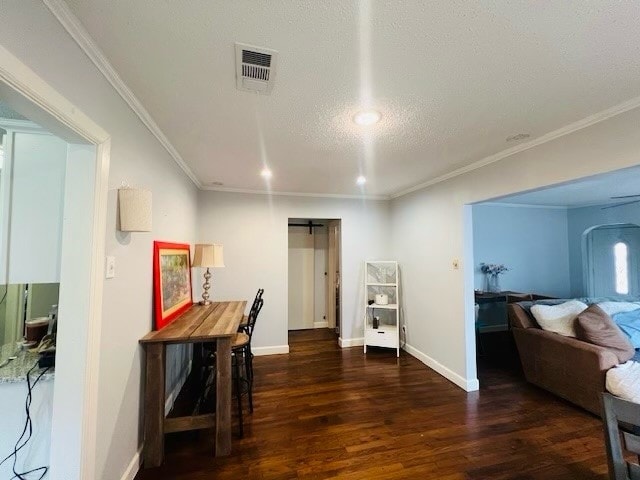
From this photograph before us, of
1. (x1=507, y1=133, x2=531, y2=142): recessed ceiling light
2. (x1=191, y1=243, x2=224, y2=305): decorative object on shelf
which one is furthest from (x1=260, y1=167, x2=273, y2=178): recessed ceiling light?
(x1=507, y1=133, x2=531, y2=142): recessed ceiling light

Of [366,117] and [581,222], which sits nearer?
[366,117]

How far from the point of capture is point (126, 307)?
167 centimetres

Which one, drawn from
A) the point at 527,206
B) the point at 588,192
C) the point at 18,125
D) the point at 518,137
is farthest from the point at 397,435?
the point at 527,206

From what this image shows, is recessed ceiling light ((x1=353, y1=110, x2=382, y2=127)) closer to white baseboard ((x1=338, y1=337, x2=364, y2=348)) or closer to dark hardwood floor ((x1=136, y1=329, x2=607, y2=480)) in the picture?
dark hardwood floor ((x1=136, y1=329, x2=607, y2=480))

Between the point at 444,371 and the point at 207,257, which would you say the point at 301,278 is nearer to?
the point at 207,257

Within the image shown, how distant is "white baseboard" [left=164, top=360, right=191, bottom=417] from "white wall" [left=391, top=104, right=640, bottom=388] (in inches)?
117

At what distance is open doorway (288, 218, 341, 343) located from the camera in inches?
207

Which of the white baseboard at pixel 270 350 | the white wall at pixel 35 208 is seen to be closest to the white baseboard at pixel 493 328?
the white baseboard at pixel 270 350

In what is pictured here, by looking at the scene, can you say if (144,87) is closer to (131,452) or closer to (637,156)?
(131,452)

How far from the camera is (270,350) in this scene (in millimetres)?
3949

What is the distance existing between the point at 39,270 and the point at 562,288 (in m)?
7.60

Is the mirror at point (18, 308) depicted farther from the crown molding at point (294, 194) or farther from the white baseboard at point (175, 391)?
the crown molding at point (294, 194)

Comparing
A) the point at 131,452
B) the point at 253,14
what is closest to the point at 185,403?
the point at 131,452

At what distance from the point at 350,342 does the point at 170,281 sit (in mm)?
2842
